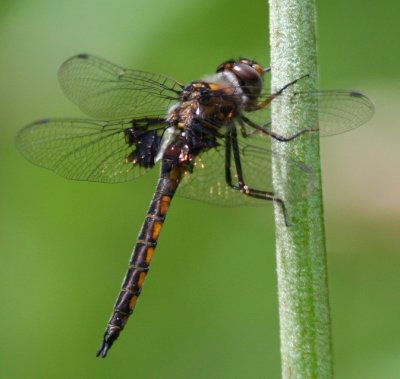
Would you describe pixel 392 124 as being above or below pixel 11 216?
above

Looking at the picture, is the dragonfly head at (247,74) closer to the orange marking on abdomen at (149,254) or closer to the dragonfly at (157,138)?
the dragonfly at (157,138)

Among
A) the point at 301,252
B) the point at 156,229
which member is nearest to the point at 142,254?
the point at 156,229

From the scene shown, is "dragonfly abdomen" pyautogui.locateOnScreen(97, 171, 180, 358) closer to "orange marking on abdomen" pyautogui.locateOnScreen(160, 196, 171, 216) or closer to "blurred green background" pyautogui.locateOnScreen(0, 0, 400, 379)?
"orange marking on abdomen" pyautogui.locateOnScreen(160, 196, 171, 216)

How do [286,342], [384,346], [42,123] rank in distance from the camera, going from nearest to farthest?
[286,342] < [42,123] < [384,346]

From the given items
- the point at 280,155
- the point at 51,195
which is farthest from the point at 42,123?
the point at 280,155

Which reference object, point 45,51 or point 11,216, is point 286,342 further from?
point 45,51

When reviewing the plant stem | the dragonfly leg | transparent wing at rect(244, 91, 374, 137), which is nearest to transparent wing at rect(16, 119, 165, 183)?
the dragonfly leg

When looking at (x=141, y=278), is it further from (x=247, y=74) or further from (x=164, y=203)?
(x=247, y=74)
